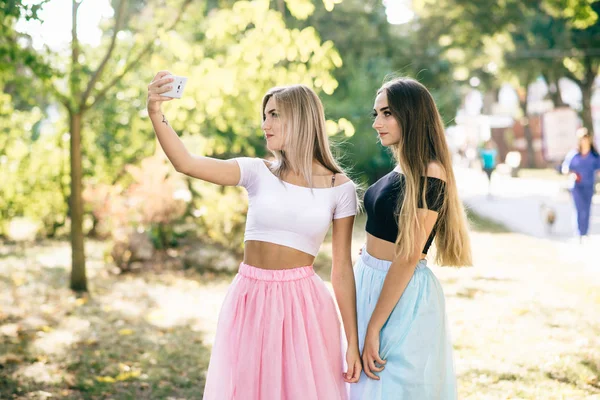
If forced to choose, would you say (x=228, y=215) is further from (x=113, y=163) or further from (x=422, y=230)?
(x=422, y=230)

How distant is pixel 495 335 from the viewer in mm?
6910

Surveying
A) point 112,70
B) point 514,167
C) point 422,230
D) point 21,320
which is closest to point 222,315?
point 422,230

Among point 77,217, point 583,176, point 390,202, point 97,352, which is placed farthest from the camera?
point 583,176

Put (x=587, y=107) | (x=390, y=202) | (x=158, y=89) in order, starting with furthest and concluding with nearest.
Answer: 1. (x=587, y=107)
2. (x=390, y=202)
3. (x=158, y=89)

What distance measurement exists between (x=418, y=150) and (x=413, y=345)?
82 centimetres

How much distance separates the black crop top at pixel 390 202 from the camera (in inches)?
113

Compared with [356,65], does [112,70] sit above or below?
below

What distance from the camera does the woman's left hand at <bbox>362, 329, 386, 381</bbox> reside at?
2.92 meters

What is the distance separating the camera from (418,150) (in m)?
2.92

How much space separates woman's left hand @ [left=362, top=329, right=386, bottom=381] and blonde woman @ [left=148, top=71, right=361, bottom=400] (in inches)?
1.8

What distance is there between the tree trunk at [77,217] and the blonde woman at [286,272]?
6.69 m

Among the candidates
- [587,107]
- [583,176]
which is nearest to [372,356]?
[583,176]

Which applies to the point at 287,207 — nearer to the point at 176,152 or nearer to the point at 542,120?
the point at 176,152

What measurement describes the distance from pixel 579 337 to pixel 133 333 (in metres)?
4.40
